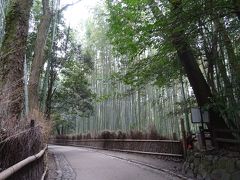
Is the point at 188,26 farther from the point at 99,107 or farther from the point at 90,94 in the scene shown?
the point at 99,107

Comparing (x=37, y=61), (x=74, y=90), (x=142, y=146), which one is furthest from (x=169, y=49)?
(x=74, y=90)

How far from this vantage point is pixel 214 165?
18.6ft

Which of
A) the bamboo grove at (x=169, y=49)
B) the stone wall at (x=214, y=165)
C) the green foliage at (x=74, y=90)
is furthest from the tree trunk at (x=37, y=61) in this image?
the green foliage at (x=74, y=90)

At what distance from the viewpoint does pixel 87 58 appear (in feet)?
54.5

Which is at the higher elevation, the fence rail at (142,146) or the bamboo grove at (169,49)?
the bamboo grove at (169,49)

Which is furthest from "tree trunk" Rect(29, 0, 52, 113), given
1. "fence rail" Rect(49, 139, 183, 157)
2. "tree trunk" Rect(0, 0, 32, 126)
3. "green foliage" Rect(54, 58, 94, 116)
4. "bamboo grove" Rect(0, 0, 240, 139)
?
"green foliage" Rect(54, 58, 94, 116)

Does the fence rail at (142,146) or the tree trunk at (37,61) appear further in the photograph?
the fence rail at (142,146)

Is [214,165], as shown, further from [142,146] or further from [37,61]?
[142,146]

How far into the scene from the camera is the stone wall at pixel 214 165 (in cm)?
514

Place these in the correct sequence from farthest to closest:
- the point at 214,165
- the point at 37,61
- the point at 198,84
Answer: the point at 37,61 < the point at 198,84 < the point at 214,165

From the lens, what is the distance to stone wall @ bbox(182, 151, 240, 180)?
16.9 feet

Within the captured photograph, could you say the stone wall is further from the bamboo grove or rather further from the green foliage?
the green foliage

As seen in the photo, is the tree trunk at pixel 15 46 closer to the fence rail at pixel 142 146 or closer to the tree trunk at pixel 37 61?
the tree trunk at pixel 37 61

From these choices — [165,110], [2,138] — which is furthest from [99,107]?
[2,138]
